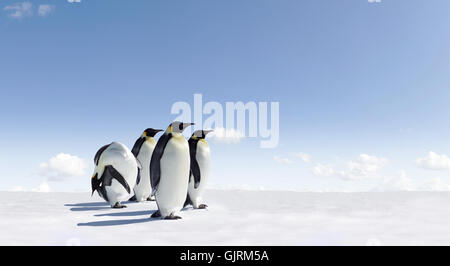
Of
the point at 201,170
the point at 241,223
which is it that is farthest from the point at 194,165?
the point at 241,223

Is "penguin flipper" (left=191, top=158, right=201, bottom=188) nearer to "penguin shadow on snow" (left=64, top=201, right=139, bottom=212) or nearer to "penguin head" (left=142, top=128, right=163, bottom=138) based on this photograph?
"penguin head" (left=142, top=128, right=163, bottom=138)

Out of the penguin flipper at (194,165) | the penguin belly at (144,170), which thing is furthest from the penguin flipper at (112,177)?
the penguin flipper at (194,165)

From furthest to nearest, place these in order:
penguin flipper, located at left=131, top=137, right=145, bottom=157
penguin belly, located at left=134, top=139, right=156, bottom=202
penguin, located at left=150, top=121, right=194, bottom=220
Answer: penguin flipper, located at left=131, top=137, right=145, bottom=157 < penguin belly, located at left=134, top=139, right=156, bottom=202 < penguin, located at left=150, top=121, right=194, bottom=220

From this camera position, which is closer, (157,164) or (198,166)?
(157,164)

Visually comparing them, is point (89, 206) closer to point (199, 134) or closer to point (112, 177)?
point (112, 177)

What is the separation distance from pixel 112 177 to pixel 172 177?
192cm

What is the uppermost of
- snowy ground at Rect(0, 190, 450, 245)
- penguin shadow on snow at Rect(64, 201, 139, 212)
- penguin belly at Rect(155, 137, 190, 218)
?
penguin belly at Rect(155, 137, 190, 218)

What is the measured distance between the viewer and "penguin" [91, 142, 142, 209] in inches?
280

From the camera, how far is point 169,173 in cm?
576

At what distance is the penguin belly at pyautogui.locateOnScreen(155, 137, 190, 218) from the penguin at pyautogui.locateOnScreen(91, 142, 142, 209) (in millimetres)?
1613

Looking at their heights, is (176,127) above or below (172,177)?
above

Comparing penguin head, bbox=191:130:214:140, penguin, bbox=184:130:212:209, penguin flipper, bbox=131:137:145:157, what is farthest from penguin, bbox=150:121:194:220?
penguin flipper, bbox=131:137:145:157

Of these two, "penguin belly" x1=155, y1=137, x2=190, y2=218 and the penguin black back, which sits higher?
the penguin black back
